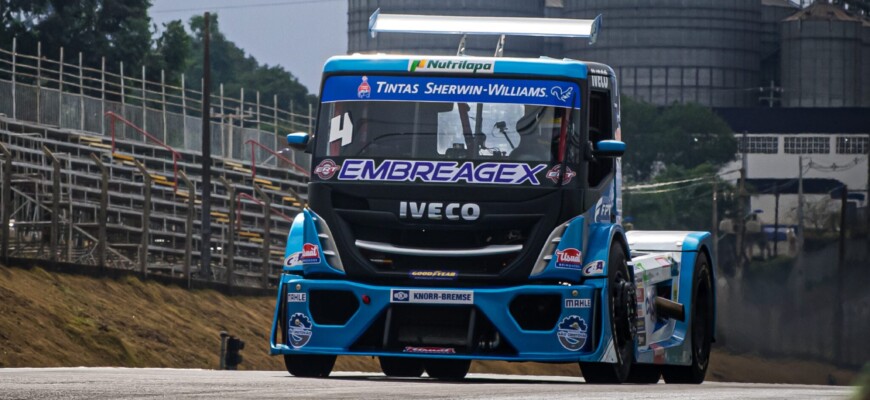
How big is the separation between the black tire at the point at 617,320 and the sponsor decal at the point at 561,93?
56.8 inches

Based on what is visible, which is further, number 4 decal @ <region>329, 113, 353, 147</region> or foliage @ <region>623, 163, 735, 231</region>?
foliage @ <region>623, 163, 735, 231</region>

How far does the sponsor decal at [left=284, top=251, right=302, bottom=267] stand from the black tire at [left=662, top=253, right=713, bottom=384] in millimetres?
5557

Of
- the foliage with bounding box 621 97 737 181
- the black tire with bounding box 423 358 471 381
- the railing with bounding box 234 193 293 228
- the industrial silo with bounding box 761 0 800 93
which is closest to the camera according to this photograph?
the black tire with bounding box 423 358 471 381

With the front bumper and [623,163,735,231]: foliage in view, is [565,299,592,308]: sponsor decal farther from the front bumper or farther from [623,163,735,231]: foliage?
[623,163,735,231]: foliage

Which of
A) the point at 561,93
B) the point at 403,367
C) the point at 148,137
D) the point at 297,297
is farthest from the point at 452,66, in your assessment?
the point at 148,137

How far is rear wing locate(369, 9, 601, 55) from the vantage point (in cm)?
1778

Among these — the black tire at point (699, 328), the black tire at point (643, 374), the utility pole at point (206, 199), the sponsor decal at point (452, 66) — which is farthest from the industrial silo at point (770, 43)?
the sponsor decal at point (452, 66)

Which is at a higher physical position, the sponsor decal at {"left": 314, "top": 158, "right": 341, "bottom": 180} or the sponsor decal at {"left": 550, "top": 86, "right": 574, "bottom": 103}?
the sponsor decal at {"left": 550, "top": 86, "right": 574, "bottom": 103}

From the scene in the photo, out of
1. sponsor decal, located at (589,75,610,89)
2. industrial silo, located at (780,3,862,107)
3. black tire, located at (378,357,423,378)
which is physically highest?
industrial silo, located at (780,3,862,107)

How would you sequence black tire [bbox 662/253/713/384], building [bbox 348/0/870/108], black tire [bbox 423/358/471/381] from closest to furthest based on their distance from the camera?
black tire [bbox 423/358/471/381] < black tire [bbox 662/253/713/384] < building [bbox 348/0/870/108]

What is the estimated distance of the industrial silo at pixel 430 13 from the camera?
455 feet

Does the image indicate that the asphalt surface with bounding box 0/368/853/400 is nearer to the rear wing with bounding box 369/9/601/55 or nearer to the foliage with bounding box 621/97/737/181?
the rear wing with bounding box 369/9/601/55

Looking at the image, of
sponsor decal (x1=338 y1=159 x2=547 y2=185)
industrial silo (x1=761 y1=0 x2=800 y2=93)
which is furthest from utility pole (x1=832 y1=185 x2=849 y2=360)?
industrial silo (x1=761 y1=0 x2=800 y2=93)

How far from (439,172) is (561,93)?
1.30 metres
